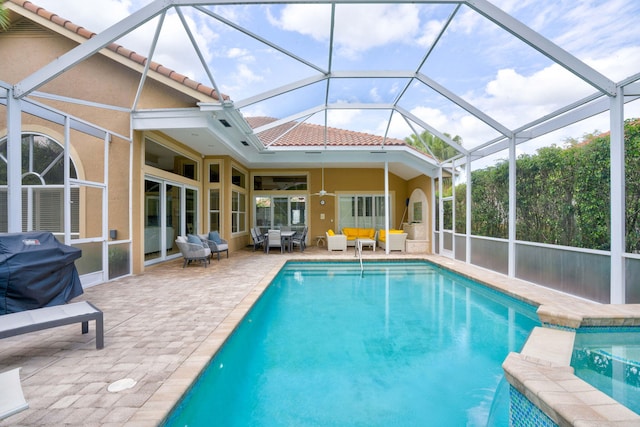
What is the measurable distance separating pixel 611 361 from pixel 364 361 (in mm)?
2476

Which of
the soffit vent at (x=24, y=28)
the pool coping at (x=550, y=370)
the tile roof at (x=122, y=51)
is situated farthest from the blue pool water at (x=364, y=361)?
the soffit vent at (x=24, y=28)

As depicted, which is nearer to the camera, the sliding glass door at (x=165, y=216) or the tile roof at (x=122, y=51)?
the tile roof at (x=122, y=51)

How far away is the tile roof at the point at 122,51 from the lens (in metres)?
6.14

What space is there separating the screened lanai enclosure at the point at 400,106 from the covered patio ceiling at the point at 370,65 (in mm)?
27

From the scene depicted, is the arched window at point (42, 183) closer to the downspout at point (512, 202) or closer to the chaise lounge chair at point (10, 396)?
the chaise lounge chair at point (10, 396)

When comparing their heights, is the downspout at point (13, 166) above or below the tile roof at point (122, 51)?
below

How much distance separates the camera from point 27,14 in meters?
6.16

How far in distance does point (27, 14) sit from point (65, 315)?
686cm

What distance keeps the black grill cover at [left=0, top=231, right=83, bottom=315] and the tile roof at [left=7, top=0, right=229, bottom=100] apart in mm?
4000

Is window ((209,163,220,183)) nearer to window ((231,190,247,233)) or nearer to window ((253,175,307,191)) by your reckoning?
window ((231,190,247,233))

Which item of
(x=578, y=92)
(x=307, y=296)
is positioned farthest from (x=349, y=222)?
(x=578, y=92)

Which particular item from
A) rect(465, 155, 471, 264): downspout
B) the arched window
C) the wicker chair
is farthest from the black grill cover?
rect(465, 155, 471, 264): downspout

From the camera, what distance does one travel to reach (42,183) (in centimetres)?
514

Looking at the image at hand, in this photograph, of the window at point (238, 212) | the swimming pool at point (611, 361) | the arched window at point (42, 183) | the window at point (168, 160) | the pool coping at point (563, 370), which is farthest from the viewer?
the window at point (238, 212)
